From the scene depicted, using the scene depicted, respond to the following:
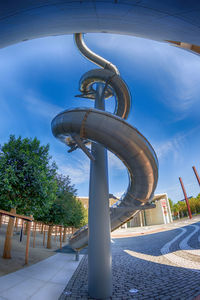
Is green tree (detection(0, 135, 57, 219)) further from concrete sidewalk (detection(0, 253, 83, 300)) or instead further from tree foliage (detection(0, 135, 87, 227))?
concrete sidewalk (detection(0, 253, 83, 300))

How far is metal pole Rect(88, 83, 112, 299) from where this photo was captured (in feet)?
16.0

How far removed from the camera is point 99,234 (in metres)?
5.25

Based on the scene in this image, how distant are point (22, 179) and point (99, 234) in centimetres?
560

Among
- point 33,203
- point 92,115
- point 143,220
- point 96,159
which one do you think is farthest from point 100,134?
point 143,220

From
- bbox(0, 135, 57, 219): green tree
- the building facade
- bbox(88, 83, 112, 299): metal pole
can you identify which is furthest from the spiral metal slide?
the building facade

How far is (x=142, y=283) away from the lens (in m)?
5.84

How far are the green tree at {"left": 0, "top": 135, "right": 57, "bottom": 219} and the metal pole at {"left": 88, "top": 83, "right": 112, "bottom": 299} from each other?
4.40m

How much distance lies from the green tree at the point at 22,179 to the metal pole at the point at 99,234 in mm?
4395

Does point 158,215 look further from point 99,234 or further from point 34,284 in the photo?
point 99,234

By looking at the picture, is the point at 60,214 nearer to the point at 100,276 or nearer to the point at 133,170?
the point at 100,276

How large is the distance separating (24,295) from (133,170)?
543 cm

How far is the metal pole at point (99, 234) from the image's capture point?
4.88 metres

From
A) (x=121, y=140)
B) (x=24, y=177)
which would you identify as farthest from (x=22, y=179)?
(x=121, y=140)

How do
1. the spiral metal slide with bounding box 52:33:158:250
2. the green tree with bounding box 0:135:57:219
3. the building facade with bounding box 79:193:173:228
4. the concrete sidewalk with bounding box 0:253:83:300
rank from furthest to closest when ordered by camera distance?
the building facade with bounding box 79:193:173:228 < the green tree with bounding box 0:135:57:219 < the spiral metal slide with bounding box 52:33:158:250 < the concrete sidewalk with bounding box 0:253:83:300
